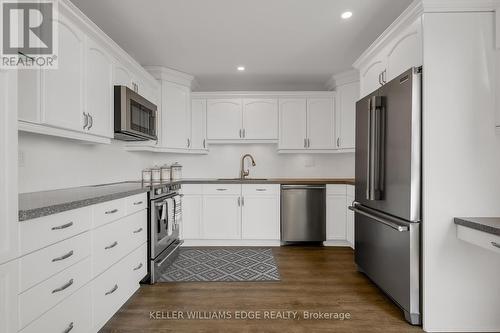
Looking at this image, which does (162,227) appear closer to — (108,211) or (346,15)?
(108,211)

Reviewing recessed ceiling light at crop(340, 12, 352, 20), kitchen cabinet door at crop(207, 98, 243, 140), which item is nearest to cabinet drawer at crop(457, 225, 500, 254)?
recessed ceiling light at crop(340, 12, 352, 20)

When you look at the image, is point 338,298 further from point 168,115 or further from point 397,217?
point 168,115

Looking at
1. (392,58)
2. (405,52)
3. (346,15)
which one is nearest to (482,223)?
(405,52)

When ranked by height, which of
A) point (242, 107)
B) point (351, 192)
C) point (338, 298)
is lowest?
point (338, 298)

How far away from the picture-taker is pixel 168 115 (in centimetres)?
409

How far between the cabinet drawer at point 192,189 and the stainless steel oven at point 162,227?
57 centimetres

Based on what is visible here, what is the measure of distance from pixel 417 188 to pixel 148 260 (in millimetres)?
2397

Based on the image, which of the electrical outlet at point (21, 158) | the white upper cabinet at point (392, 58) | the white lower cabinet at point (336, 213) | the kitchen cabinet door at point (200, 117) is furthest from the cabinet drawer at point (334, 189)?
the electrical outlet at point (21, 158)

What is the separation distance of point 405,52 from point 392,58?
0.19 metres

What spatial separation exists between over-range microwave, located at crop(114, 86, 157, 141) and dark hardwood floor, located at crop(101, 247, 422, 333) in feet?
4.96

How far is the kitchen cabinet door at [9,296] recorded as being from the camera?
1.13 meters

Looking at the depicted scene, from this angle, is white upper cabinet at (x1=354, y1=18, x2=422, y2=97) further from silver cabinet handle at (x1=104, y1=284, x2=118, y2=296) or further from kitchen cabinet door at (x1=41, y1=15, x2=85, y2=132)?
silver cabinet handle at (x1=104, y1=284, x2=118, y2=296)

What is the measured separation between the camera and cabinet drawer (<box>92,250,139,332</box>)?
6.05 ft

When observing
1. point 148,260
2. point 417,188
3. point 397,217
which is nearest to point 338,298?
point 397,217
